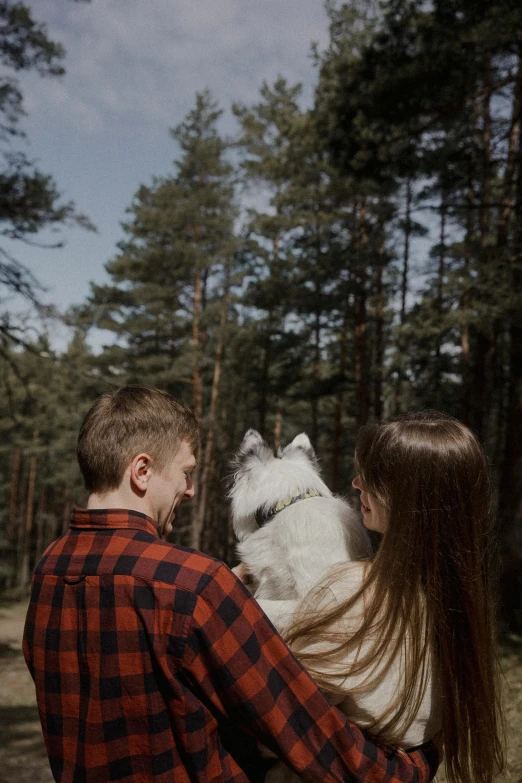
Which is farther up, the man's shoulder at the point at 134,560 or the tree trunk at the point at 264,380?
the tree trunk at the point at 264,380

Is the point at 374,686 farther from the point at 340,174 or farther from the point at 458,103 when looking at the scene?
the point at 340,174

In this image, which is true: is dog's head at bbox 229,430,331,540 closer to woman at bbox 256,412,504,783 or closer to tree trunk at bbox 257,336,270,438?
woman at bbox 256,412,504,783

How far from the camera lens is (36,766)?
262 inches

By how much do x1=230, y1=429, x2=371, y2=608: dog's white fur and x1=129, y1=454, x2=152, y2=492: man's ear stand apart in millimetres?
545

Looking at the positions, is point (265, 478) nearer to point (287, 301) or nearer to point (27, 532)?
point (287, 301)

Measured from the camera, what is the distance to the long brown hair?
1.28 meters

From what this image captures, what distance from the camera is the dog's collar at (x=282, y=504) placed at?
186 cm

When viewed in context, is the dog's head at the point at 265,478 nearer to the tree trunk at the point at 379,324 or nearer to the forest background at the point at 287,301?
the forest background at the point at 287,301

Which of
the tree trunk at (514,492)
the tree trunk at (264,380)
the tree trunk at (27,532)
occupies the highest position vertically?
the tree trunk at (264,380)

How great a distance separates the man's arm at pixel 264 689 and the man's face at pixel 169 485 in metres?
0.28

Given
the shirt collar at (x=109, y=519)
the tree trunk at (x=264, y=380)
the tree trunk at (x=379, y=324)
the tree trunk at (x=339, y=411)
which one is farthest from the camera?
the tree trunk at (x=264, y=380)

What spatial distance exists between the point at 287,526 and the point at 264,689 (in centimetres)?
69

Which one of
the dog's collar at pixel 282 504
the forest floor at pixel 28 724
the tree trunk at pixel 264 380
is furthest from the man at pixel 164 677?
the tree trunk at pixel 264 380

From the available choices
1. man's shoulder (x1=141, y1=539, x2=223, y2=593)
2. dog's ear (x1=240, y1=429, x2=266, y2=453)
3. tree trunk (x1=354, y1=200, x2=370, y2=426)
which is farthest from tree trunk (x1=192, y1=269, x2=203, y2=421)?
man's shoulder (x1=141, y1=539, x2=223, y2=593)
